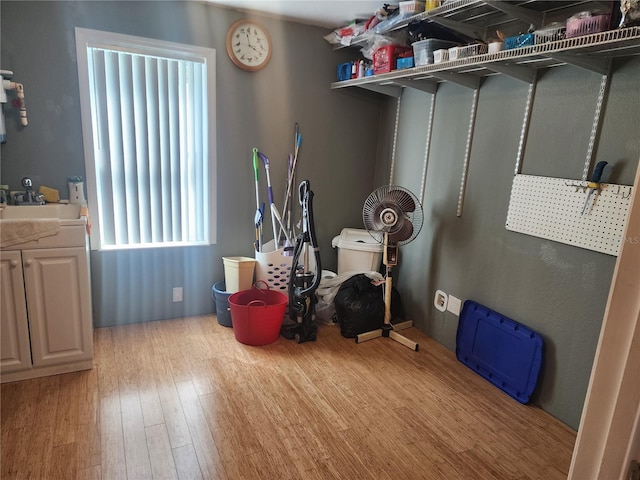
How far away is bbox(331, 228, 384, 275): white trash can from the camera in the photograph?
3250mm

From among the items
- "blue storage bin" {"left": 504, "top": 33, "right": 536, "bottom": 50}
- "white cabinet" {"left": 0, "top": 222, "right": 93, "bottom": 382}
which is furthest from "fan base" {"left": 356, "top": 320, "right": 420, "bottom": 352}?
"blue storage bin" {"left": 504, "top": 33, "right": 536, "bottom": 50}

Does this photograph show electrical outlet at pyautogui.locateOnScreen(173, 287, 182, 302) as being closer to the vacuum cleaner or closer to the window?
the window

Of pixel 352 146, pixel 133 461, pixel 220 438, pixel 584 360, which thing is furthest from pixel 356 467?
pixel 352 146

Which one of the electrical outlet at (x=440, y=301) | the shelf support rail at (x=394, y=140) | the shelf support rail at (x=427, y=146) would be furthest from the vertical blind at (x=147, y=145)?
the electrical outlet at (x=440, y=301)

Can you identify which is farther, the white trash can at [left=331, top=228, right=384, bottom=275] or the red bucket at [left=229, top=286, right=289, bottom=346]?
the white trash can at [left=331, top=228, right=384, bottom=275]

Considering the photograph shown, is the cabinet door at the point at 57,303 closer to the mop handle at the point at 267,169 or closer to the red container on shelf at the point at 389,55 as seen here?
the mop handle at the point at 267,169

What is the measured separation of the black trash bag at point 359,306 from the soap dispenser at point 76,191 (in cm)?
183

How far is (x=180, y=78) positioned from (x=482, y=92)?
198 centimetres

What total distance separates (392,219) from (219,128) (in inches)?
54.9

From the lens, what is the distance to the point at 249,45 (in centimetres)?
295

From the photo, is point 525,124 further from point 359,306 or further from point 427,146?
point 359,306

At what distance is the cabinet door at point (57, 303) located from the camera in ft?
7.07

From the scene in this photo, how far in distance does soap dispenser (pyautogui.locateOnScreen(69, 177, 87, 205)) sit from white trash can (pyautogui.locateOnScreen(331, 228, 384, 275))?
72.1 inches

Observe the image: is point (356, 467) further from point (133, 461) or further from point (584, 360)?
point (584, 360)
